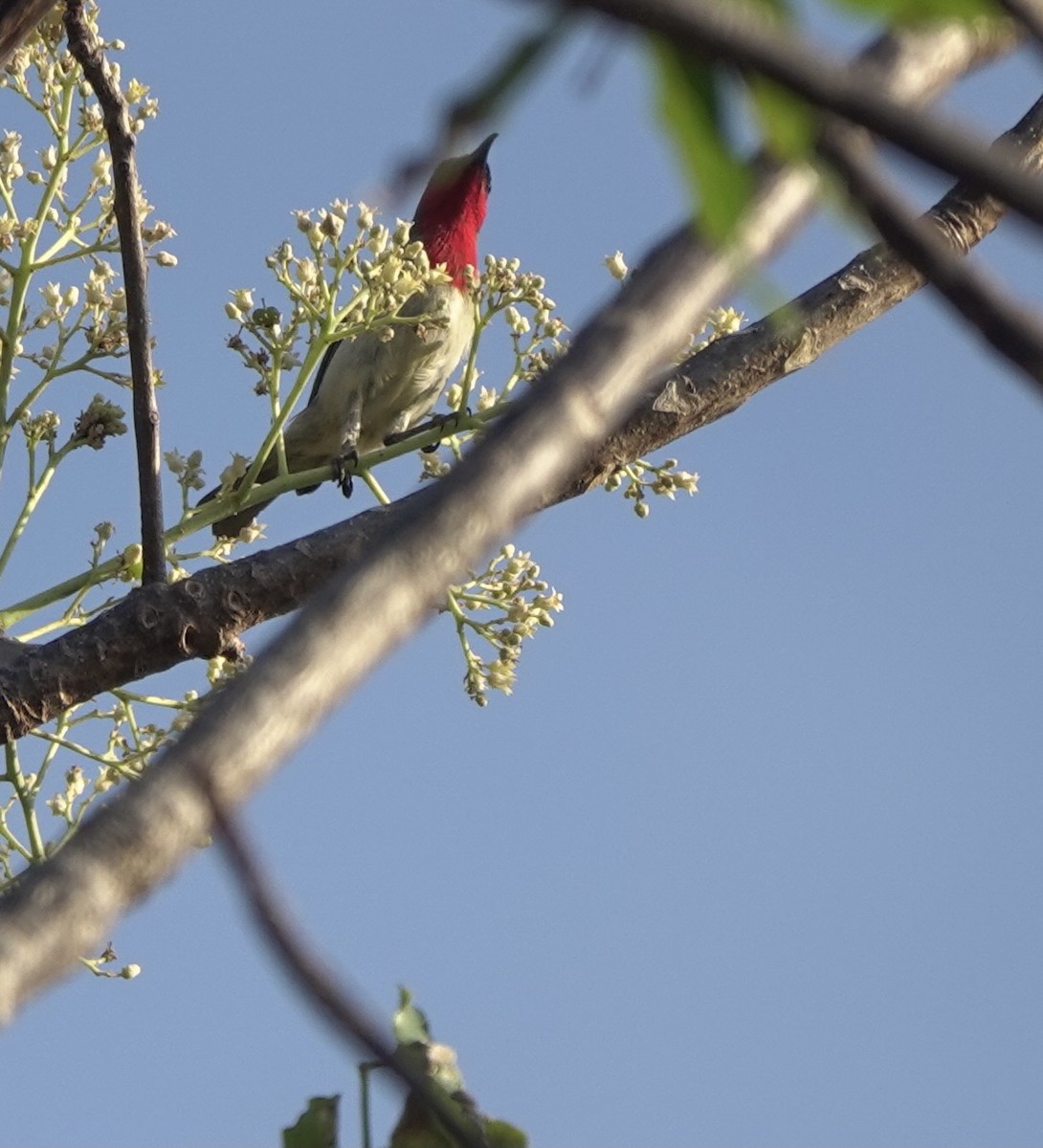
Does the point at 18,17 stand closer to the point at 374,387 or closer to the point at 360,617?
the point at 360,617

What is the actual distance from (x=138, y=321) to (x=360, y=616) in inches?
109

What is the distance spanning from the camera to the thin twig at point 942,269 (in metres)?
0.64

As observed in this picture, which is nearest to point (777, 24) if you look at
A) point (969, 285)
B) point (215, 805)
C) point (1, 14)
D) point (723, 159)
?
point (723, 159)

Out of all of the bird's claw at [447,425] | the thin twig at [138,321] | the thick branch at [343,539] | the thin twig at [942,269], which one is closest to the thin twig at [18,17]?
the thin twig at [138,321]

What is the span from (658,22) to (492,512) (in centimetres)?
24

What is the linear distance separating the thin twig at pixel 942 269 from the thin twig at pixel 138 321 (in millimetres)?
2456

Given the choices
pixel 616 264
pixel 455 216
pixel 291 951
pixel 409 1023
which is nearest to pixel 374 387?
pixel 455 216

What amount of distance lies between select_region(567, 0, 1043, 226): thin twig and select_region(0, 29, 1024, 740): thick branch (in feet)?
8.75

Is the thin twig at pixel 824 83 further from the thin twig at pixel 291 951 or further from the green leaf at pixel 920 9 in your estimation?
the thin twig at pixel 291 951

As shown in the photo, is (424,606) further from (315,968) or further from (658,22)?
(658,22)

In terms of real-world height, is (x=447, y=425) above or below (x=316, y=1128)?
above

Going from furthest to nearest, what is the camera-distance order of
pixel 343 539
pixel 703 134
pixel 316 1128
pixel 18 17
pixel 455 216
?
1. pixel 455 216
2. pixel 343 539
3. pixel 18 17
4. pixel 316 1128
5. pixel 703 134

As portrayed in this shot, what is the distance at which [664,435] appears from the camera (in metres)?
3.68

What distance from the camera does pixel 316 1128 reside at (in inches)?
46.9
